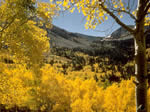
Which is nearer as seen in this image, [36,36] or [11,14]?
[11,14]

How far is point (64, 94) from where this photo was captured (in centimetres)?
2278

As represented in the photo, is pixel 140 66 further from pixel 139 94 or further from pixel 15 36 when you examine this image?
pixel 15 36

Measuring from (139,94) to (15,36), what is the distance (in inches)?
203

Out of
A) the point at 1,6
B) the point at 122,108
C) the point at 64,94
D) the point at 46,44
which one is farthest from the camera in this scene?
the point at 64,94

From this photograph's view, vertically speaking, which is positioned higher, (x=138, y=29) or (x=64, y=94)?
(x=138, y=29)

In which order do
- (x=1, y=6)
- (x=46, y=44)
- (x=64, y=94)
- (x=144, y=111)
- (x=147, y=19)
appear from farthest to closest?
(x=64, y=94) < (x=46, y=44) < (x=1, y=6) < (x=147, y=19) < (x=144, y=111)

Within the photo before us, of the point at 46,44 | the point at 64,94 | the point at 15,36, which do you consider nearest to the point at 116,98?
the point at 64,94

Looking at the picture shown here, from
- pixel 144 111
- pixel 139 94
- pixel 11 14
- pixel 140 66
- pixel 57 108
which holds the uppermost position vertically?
pixel 11 14

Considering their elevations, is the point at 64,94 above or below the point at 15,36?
below

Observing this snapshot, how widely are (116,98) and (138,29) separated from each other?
23228mm

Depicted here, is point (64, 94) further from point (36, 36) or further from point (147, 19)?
point (147, 19)

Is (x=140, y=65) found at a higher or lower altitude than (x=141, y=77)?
higher

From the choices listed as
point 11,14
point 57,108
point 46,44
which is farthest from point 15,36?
point 57,108

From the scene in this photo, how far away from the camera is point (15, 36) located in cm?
560
